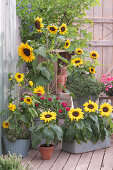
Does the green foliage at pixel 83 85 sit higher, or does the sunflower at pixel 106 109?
the green foliage at pixel 83 85

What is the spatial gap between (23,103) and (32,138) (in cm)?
41

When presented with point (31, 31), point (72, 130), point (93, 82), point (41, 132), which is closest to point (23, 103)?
point (41, 132)

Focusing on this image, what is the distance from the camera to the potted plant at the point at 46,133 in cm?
346

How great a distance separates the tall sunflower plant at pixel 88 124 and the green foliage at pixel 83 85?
0.45 meters

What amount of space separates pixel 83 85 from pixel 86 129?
0.74m

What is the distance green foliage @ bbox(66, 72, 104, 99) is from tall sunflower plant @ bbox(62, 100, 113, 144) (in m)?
0.45

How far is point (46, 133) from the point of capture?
345 cm

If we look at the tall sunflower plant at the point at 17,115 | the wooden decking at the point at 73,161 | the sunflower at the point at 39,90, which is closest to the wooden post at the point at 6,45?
the tall sunflower plant at the point at 17,115

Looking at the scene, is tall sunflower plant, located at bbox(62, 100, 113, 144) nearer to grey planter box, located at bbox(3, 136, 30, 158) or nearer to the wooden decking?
the wooden decking

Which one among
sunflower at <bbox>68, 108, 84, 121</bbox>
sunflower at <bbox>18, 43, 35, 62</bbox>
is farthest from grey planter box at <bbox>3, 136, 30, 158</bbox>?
sunflower at <bbox>18, 43, 35, 62</bbox>

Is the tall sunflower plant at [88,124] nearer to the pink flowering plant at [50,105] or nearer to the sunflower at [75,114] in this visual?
the sunflower at [75,114]

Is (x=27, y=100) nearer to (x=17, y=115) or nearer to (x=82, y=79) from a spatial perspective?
(x=17, y=115)

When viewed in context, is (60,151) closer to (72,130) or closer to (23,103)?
(72,130)

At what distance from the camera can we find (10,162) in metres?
2.16
